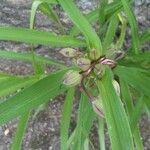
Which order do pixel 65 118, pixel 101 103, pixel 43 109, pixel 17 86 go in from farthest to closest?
1. pixel 43 109
2. pixel 65 118
3. pixel 17 86
4. pixel 101 103

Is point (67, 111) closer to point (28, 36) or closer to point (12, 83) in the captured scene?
point (12, 83)

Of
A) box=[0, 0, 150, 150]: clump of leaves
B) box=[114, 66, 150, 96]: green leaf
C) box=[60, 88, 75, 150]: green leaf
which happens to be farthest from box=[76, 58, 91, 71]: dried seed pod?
box=[60, 88, 75, 150]: green leaf

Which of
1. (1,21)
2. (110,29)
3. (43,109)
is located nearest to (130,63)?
(110,29)

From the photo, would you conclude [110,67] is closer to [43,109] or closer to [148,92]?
[148,92]

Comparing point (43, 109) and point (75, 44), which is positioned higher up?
point (75, 44)

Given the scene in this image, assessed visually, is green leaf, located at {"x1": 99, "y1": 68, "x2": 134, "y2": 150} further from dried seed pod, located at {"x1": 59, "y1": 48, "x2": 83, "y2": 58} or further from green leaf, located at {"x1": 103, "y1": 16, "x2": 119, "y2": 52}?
green leaf, located at {"x1": 103, "y1": 16, "x2": 119, "y2": 52}

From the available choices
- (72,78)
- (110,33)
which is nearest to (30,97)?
(72,78)

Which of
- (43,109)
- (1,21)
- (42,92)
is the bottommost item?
(43,109)

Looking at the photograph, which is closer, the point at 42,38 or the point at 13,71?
the point at 42,38

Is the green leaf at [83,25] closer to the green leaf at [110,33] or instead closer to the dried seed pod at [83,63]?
the dried seed pod at [83,63]
